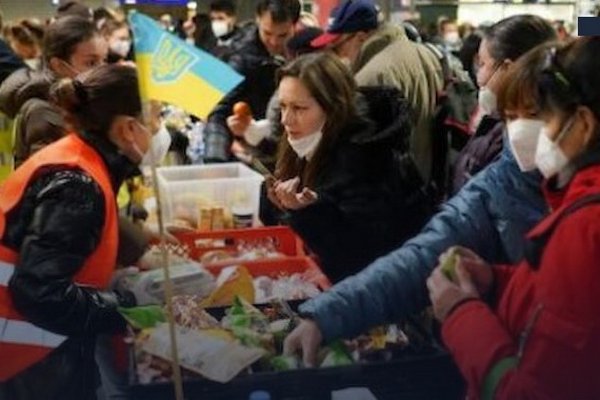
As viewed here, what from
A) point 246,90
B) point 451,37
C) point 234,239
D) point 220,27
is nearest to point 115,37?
point 220,27

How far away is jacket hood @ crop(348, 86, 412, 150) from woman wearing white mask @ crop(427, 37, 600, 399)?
677mm

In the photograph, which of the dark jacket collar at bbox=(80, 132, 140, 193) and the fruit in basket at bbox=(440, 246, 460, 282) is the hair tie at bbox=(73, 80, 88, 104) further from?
the fruit in basket at bbox=(440, 246, 460, 282)

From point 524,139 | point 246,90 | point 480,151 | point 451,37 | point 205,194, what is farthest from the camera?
point 451,37

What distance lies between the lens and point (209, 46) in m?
3.76

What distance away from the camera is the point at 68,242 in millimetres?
1604

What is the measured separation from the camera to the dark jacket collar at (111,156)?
1.71 metres

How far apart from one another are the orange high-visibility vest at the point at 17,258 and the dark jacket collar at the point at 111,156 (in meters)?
0.01

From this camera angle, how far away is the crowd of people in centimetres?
115

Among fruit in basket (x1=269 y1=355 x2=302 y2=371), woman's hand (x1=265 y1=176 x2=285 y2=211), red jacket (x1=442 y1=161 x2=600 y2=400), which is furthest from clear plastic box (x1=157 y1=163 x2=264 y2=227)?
red jacket (x1=442 y1=161 x2=600 y2=400)

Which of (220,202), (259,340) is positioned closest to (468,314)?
(259,340)

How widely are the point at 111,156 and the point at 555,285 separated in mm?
983

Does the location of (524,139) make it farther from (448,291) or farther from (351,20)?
(351,20)

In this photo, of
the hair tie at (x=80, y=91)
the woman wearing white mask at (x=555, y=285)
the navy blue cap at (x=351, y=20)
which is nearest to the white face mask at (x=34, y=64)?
the navy blue cap at (x=351, y=20)

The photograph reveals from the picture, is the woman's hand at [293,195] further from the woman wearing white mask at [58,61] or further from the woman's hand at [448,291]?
the woman wearing white mask at [58,61]
